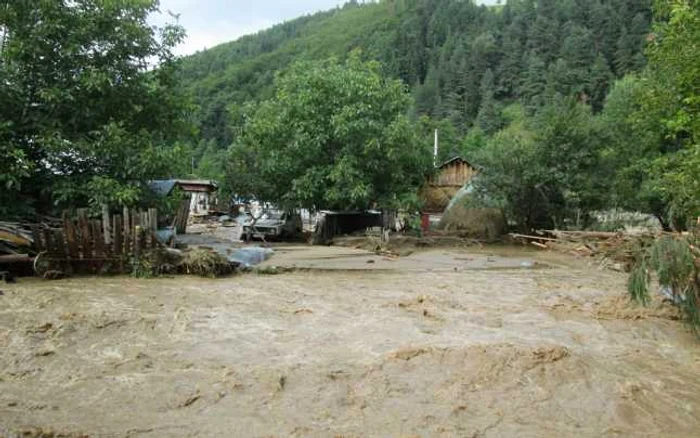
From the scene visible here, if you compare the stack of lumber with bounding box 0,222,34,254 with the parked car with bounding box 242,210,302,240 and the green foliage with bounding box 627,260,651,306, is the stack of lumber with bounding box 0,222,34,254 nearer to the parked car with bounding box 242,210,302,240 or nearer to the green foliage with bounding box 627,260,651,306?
the parked car with bounding box 242,210,302,240

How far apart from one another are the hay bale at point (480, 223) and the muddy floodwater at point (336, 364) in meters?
11.0

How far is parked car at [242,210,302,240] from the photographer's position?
21.1 metres

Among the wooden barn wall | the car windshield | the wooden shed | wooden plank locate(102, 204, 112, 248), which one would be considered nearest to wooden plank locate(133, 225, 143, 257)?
wooden plank locate(102, 204, 112, 248)

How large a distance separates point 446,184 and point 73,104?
21.3 metres

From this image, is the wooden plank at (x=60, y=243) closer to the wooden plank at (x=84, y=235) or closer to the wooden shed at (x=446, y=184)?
the wooden plank at (x=84, y=235)

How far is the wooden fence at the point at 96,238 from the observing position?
11.1 meters

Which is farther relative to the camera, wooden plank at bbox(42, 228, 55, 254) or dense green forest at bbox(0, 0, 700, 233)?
dense green forest at bbox(0, 0, 700, 233)

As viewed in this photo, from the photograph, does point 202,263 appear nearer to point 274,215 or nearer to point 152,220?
point 152,220

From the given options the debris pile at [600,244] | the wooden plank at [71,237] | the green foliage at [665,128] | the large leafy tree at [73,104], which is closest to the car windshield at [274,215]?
the large leafy tree at [73,104]

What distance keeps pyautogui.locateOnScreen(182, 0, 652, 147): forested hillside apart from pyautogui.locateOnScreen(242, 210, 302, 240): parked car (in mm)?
32304

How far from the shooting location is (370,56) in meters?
24.4

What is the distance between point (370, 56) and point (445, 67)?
61.1 meters

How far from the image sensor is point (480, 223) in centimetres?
2216

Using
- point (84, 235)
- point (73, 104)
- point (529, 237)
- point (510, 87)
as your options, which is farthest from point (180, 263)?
point (510, 87)
